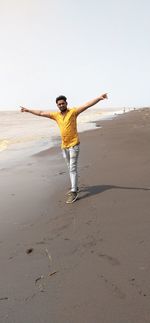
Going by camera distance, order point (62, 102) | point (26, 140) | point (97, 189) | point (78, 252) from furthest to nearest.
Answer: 1. point (26, 140)
2. point (97, 189)
3. point (62, 102)
4. point (78, 252)

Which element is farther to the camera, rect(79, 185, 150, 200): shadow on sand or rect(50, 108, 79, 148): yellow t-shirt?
rect(79, 185, 150, 200): shadow on sand

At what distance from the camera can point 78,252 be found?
4531 millimetres

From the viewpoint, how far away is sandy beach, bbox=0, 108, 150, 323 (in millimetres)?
3303

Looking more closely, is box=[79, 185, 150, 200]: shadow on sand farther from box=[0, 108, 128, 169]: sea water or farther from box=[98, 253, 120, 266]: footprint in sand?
box=[0, 108, 128, 169]: sea water

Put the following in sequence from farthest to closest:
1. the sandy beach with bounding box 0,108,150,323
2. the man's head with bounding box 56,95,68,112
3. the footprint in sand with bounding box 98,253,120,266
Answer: the man's head with bounding box 56,95,68,112 → the footprint in sand with bounding box 98,253,120,266 → the sandy beach with bounding box 0,108,150,323

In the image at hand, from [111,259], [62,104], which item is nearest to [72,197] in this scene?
[62,104]

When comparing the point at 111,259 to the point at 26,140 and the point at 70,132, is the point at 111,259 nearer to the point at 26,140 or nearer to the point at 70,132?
the point at 70,132

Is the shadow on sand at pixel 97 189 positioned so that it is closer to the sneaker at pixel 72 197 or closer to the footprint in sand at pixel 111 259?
the sneaker at pixel 72 197

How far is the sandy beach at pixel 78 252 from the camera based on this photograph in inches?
130

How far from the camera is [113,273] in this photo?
3844mm

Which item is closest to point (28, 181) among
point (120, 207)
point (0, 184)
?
point (0, 184)

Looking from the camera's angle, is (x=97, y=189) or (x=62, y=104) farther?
(x=97, y=189)

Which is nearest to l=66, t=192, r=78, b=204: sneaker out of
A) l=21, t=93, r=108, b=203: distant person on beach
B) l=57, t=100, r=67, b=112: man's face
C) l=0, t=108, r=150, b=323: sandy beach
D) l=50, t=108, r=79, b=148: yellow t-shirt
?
l=21, t=93, r=108, b=203: distant person on beach

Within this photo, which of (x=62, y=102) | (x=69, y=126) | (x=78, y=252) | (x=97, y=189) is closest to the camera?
(x=78, y=252)
